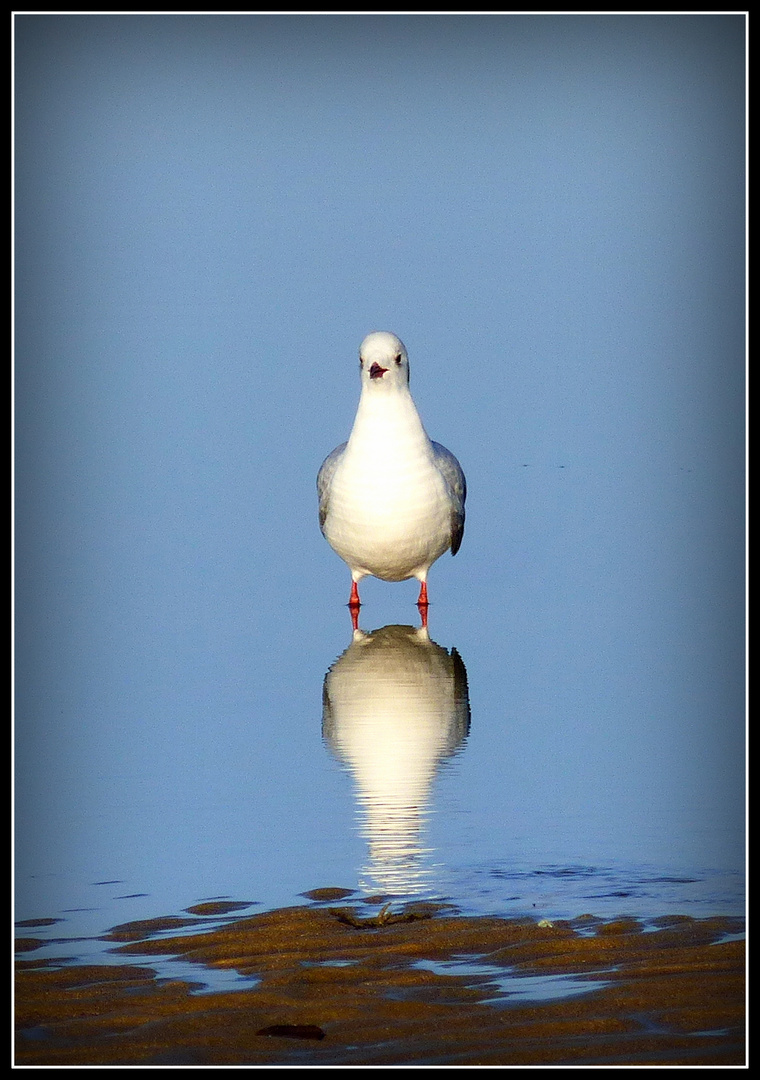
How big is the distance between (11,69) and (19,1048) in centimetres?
360

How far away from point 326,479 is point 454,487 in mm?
890

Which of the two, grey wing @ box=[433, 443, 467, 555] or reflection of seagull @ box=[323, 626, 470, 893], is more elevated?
grey wing @ box=[433, 443, 467, 555]

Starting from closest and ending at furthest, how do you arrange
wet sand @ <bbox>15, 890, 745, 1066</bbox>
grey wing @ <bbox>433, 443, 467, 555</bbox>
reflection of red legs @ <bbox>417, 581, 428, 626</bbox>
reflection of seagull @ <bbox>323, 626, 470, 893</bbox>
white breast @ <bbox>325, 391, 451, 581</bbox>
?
wet sand @ <bbox>15, 890, 745, 1066</bbox>
reflection of seagull @ <bbox>323, 626, 470, 893</bbox>
white breast @ <bbox>325, 391, 451, 581</bbox>
reflection of red legs @ <bbox>417, 581, 428, 626</bbox>
grey wing @ <bbox>433, 443, 467, 555</bbox>

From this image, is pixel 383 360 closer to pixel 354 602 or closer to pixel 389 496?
pixel 389 496

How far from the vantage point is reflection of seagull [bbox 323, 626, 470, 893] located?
5.49 m

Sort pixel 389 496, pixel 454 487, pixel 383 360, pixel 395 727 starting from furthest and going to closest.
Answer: pixel 454 487 < pixel 383 360 < pixel 389 496 < pixel 395 727

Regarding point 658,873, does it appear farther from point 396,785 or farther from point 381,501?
point 381,501

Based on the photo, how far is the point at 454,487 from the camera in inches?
423

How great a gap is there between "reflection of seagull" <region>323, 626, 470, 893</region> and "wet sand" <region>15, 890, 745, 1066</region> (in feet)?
1.65

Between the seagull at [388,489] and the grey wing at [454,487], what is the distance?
0.01 metres

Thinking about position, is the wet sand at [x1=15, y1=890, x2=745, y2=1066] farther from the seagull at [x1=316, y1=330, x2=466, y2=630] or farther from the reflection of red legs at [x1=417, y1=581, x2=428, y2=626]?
the reflection of red legs at [x1=417, y1=581, x2=428, y2=626]

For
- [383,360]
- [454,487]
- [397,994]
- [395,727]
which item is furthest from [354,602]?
[397,994]

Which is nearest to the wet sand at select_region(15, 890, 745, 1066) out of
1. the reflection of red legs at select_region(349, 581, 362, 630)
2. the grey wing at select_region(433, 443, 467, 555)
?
the reflection of red legs at select_region(349, 581, 362, 630)

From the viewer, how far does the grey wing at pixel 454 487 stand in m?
10.7
